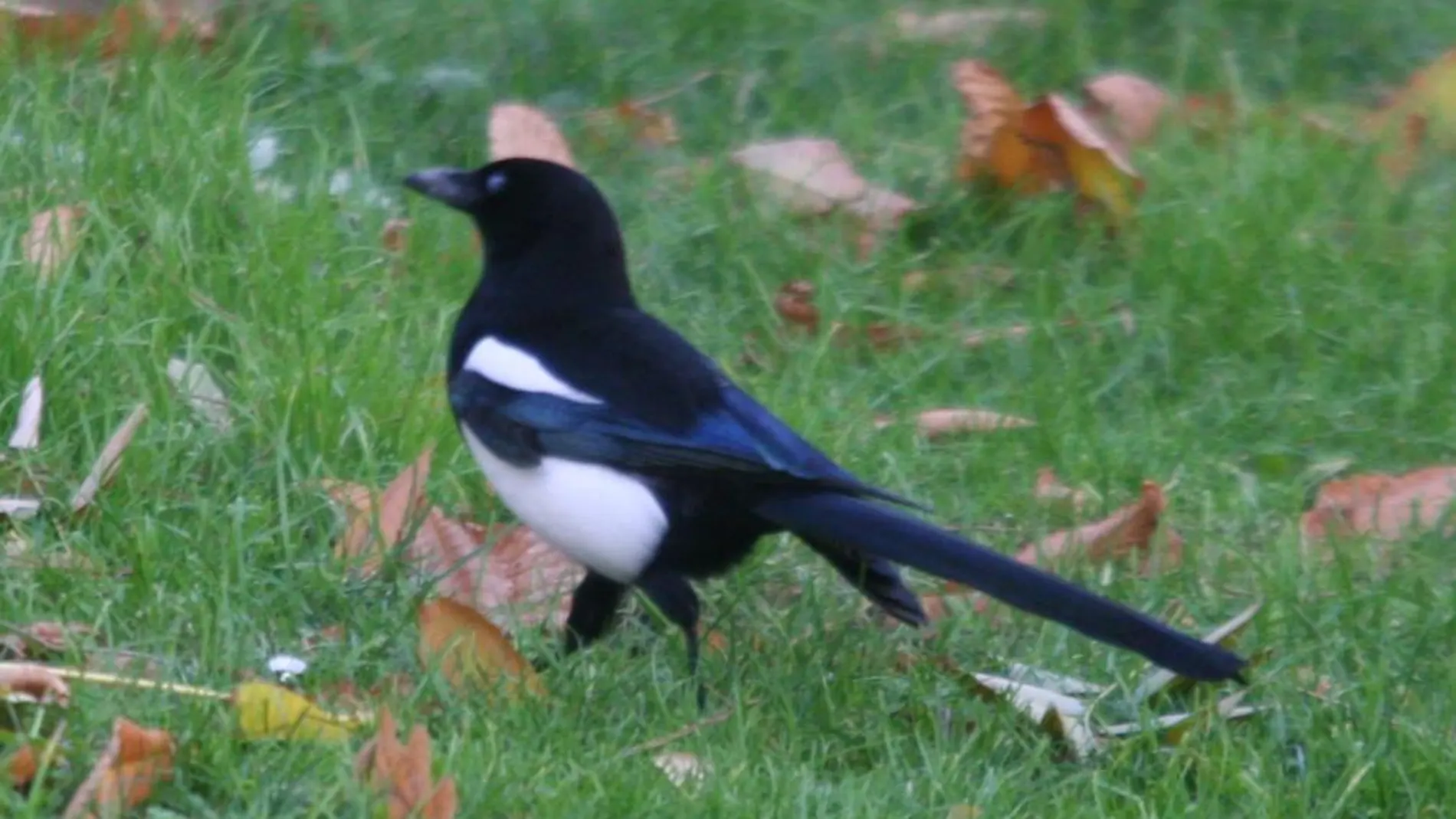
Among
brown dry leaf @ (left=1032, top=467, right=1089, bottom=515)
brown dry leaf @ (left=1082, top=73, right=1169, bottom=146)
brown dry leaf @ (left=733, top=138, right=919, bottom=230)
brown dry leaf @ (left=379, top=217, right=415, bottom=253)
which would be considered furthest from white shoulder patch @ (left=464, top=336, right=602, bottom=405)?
brown dry leaf @ (left=1082, top=73, right=1169, bottom=146)

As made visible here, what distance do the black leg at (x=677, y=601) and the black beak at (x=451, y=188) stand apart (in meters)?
0.58

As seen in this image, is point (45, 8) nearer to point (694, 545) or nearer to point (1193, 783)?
point (694, 545)

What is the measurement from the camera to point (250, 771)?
2227 mm

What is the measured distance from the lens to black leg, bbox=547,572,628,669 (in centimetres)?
280

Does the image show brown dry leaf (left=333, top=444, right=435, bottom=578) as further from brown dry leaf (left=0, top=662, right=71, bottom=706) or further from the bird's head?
brown dry leaf (left=0, top=662, right=71, bottom=706)

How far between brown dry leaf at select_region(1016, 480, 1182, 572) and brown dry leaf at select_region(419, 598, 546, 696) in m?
0.82

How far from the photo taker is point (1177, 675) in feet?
8.69

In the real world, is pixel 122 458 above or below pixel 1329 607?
above

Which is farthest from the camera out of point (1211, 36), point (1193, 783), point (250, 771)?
point (1211, 36)

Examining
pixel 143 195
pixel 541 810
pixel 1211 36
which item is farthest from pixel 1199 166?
pixel 541 810

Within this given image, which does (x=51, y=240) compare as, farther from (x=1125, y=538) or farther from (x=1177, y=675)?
(x=1177, y=675)

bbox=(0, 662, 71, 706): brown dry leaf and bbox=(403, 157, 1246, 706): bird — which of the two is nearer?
bbox=(0, 662, 71, 706): brown dry leaf

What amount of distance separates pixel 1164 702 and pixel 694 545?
53 cm

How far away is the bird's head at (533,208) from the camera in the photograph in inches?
117
